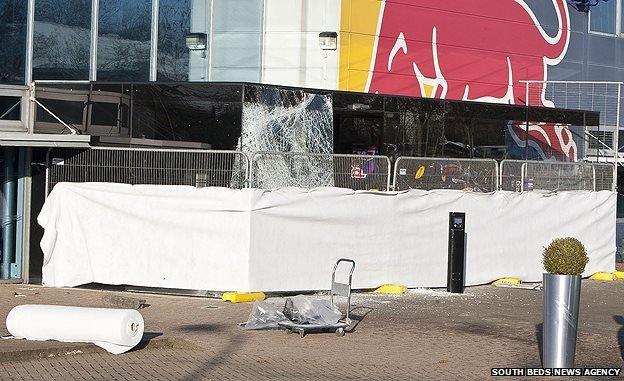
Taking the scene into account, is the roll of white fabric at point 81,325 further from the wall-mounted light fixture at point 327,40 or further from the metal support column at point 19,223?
the wall-mounted light fixture at point 327,40

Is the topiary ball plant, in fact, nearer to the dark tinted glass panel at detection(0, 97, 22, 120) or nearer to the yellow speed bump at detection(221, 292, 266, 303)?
the yellow speed bump at detection(221, 292, 266, 303)

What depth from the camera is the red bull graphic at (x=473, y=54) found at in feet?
90.4

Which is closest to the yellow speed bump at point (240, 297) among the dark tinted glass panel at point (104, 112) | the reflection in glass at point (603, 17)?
the dark tinted glass panel at point (104, 112)

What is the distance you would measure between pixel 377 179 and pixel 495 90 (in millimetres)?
10195

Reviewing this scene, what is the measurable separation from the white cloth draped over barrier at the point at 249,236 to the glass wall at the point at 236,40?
25.1 ft

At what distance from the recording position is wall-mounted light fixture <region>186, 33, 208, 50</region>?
25.7m

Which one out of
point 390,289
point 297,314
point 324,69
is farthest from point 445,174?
point 297,314

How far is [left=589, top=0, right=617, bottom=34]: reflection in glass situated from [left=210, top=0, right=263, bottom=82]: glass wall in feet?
A: 36.9

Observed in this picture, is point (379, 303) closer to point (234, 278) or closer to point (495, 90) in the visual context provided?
point (234, 278)

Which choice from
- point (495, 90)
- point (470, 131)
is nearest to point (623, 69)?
point (495, 90)

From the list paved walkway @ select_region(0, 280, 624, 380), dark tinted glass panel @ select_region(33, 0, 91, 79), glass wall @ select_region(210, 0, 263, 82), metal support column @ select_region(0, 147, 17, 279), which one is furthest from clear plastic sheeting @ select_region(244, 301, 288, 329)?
glass wall @ select_region(210, 0, 263, 82)

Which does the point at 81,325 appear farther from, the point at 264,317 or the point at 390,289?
the point at 390,289

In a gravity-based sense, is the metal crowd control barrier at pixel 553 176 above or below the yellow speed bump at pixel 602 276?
above

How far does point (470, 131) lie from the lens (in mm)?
25188
